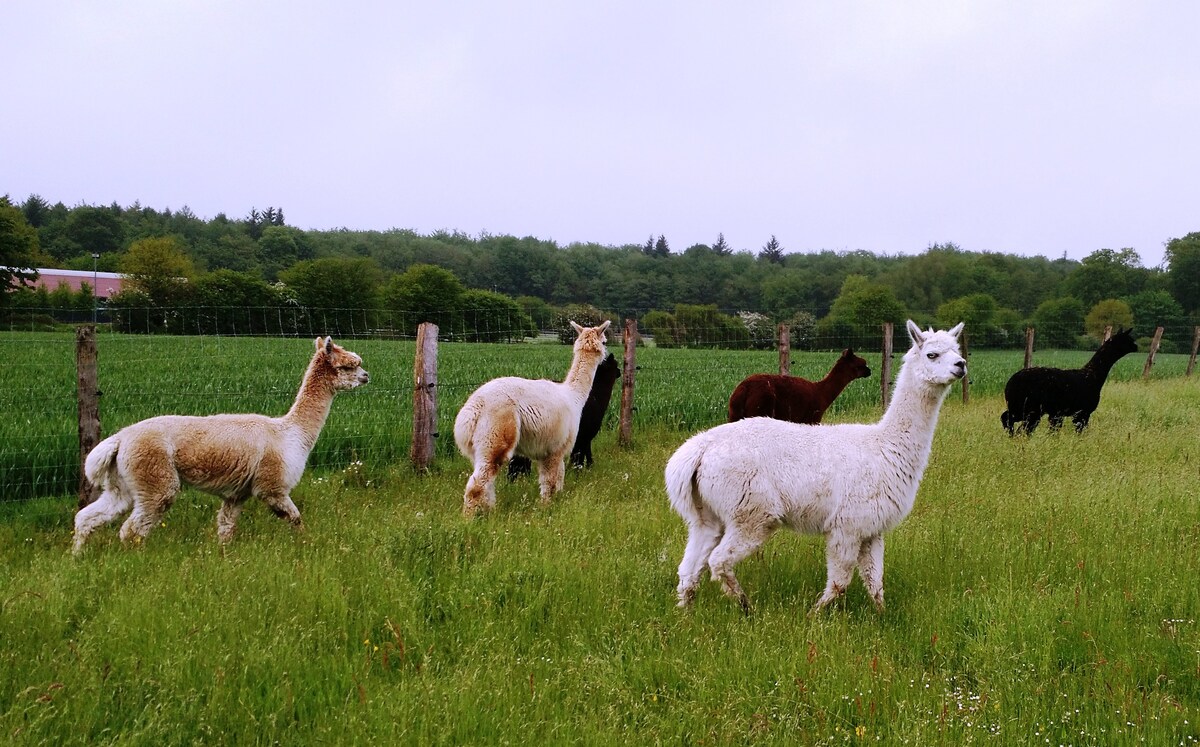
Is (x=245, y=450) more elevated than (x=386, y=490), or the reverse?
(x=245, y=450)

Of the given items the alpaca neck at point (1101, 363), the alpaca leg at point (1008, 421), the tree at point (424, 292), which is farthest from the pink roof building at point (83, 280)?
→ the alpaca neck at point (1101, 363)

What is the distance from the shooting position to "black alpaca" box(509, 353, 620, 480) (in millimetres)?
9297

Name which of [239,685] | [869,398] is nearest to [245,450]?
[239,685]

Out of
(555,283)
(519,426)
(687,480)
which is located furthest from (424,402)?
(555,283)

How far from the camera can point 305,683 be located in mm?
3605

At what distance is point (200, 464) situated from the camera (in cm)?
580

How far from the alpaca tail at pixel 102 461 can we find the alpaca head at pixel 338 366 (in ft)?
6.06

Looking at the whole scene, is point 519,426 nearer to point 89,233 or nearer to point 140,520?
point 140,520

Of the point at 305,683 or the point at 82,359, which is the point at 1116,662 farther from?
the point at 82,359

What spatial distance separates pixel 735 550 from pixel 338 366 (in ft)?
13.8

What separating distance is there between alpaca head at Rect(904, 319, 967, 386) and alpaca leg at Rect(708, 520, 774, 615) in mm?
1618

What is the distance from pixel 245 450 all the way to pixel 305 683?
295 cm

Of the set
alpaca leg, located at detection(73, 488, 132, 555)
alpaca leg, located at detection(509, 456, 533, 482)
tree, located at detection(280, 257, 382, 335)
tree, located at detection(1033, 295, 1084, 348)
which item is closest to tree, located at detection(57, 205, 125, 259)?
tree, located at detection(280, 257, 382, 335)

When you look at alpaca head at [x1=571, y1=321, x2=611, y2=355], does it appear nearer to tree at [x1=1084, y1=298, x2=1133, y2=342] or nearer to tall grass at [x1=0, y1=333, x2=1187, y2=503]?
tall grass at [x1=0, y1=333, x2=1187, y2=503]
